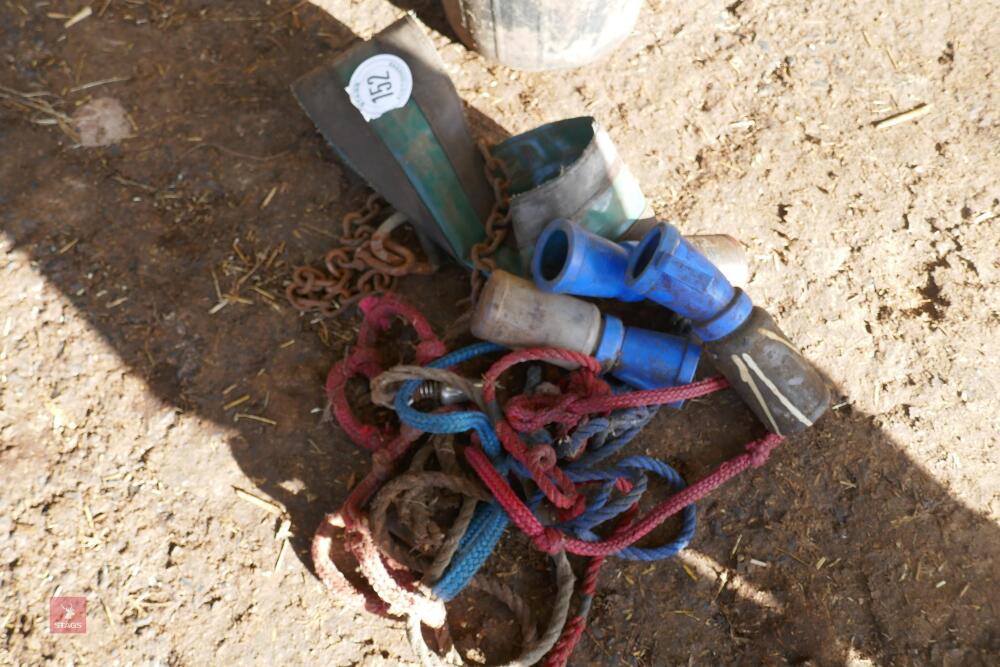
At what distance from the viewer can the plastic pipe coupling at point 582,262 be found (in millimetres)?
2043

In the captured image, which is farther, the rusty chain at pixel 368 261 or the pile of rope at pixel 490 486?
the rusty chain at pixel 368 261

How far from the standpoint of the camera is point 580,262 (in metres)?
2.03

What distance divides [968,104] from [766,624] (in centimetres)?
200

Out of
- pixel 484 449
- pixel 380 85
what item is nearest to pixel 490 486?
pixel 484 449

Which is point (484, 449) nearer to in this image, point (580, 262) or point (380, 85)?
point (580, 262)

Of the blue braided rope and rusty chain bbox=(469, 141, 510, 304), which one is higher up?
rusty chain bbox=(469, 141, 510, 304)

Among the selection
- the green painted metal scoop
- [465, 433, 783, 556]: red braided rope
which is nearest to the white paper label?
the green painted metal scoop

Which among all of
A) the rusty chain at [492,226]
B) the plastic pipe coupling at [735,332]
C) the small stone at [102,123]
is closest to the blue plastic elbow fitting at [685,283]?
the plastic pipe coupling at [735,332]

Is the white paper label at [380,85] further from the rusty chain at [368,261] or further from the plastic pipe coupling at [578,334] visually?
the plastic pipe coupling at [578,334]

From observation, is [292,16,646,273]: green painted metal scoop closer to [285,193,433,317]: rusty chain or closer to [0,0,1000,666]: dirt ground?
[285,193,433,317]: rusty chain

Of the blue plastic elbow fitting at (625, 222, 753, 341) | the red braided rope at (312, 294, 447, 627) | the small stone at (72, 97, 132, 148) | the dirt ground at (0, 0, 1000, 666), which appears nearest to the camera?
the blue plastic elbow fitting at (625, 222, 753, 341)

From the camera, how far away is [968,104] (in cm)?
274

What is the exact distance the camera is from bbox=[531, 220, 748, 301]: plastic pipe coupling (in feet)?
6.70

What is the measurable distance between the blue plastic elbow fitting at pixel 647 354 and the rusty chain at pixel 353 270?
2.21 feet
